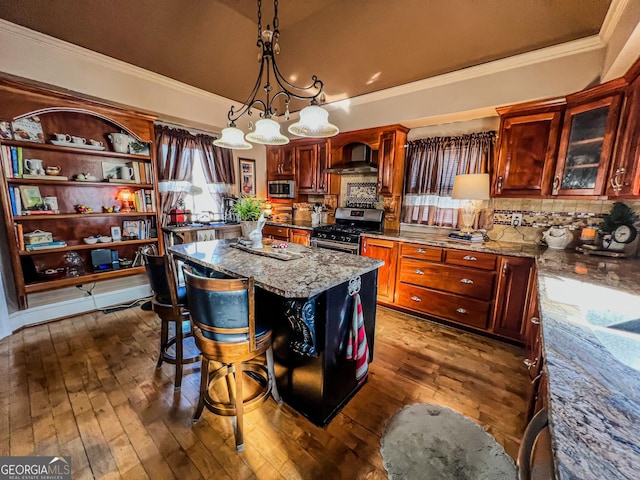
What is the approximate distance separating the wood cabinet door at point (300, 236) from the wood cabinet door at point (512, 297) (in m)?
2.42

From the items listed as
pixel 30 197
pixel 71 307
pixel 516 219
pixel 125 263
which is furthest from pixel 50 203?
pixel 516 219

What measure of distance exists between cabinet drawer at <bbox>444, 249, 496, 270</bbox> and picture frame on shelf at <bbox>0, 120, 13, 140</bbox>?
14.3 ft

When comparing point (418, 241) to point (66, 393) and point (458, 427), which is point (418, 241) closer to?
point (458, 427)

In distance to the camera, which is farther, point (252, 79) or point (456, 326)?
point (252, 79)

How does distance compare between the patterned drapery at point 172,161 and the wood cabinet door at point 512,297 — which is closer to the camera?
the wood cabinet door at point 512,297

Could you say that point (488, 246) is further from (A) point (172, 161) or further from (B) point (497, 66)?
(A) point (172, 161)

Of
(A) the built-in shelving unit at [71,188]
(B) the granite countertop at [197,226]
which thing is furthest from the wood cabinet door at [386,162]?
(A) the built-in shelving unit at [71,188]

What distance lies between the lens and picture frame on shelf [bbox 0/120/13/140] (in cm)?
234

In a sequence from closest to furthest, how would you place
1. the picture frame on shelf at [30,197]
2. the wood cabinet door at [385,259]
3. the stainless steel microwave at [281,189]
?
the picture frame on shelf at [30,197]
the wood cabinet door at [385,259]
the stainless steel microwave at [281,189]

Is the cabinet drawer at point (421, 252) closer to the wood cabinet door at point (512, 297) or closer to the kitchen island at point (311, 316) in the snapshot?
the wood cabinet door at point (512, 297)

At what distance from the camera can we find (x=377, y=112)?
342cm

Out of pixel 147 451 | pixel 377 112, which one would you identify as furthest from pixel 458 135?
pixel 147 451

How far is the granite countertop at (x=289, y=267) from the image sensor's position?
1381mm

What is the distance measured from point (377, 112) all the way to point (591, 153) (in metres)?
2.18
